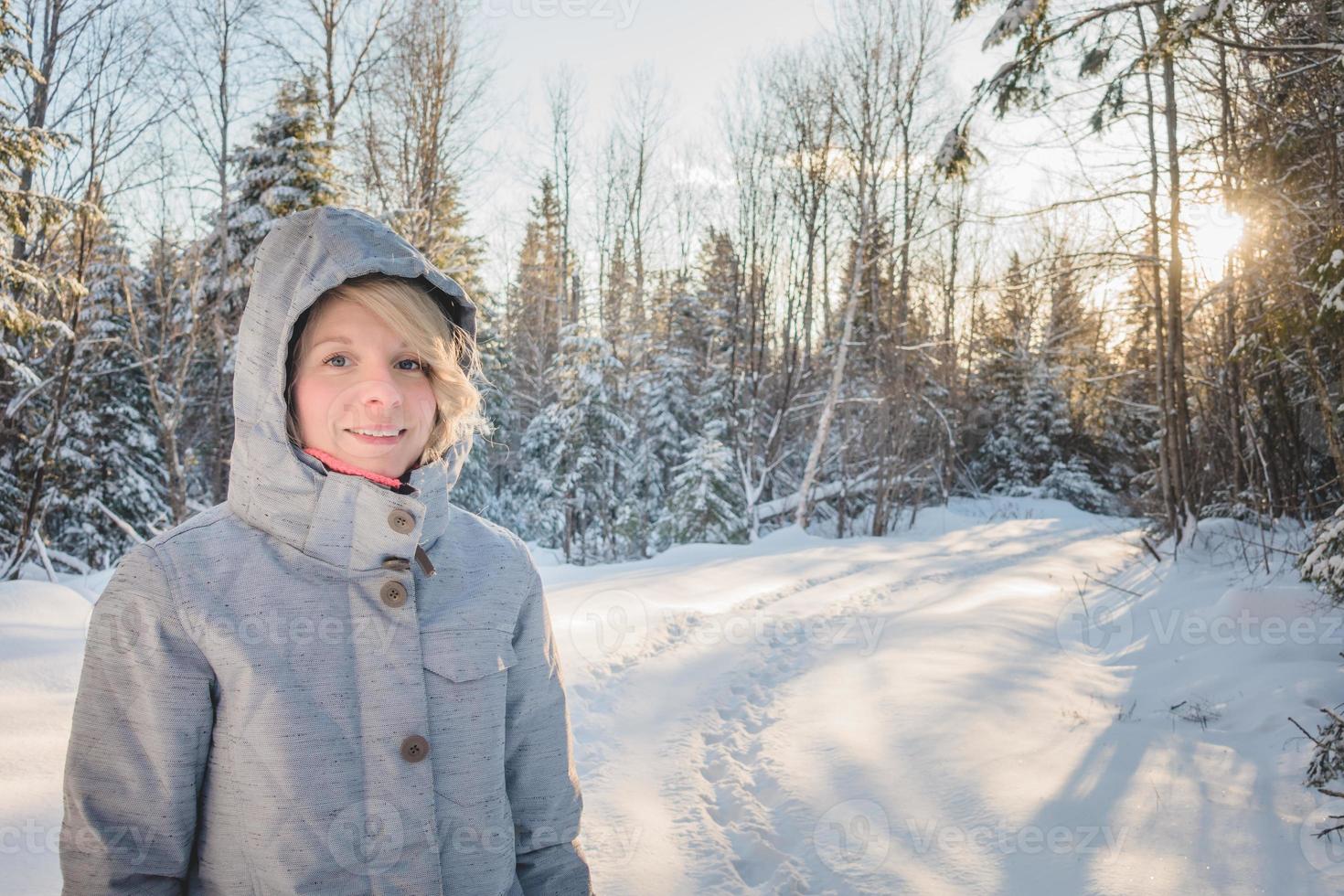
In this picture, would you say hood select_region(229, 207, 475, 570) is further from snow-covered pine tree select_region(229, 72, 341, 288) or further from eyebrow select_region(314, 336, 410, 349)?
snow-covered pine tree select_region(229, 72, 341, 288)

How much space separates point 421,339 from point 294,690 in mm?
685

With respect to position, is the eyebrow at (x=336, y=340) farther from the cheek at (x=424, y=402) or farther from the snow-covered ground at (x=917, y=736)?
the snow-covered ground at (x=917, y=736)

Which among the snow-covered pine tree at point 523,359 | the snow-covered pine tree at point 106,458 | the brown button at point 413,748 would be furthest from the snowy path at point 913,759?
the snow-covered pine tree at point 523,359

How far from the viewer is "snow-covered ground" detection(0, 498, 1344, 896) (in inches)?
112

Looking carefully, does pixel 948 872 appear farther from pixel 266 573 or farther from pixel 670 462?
pixel 670 462

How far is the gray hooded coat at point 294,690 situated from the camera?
1135 mm

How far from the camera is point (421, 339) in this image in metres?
1.42

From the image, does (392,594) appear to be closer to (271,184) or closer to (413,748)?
(413,748)

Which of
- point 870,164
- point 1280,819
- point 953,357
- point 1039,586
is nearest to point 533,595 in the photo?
point 1280,819

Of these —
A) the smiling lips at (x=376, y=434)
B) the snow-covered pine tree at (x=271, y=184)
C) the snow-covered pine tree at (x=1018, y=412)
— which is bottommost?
the smiling lips at (x=376, y=434)

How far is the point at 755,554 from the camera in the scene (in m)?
10.6

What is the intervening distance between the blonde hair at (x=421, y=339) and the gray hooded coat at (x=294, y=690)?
2.4 inches

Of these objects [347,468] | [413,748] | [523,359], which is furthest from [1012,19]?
[523,359]

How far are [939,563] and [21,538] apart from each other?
12167 millimetres
